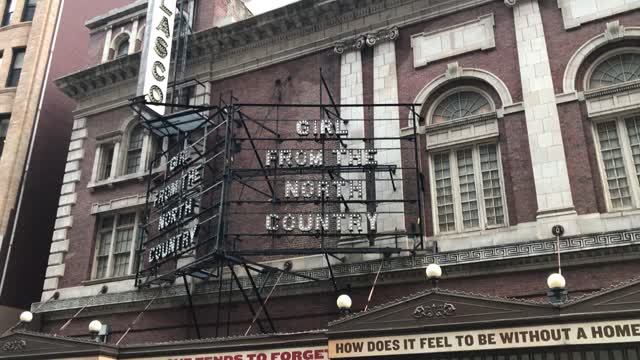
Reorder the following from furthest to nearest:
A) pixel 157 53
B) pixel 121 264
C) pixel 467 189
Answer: pixel 157 53, pixel 121 264, pixel 467 189

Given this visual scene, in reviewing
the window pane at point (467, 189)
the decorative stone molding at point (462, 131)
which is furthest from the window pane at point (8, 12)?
the window pane at point (467, 189)

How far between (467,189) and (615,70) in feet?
16.5

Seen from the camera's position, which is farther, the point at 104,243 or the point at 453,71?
the point at 104,243

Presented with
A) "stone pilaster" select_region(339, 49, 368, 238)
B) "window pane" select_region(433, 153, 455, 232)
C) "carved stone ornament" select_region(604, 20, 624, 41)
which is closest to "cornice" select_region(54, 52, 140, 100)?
"stone pilaster" select_region(339, 49, 368, 238)

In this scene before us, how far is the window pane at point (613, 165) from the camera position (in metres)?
15.8

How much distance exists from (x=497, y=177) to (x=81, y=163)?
1625 centimetres

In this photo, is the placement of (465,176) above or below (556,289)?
above

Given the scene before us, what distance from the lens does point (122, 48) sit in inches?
1075

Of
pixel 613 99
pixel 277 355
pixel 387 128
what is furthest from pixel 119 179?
pixel 613 99

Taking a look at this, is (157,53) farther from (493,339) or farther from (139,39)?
(493,339)

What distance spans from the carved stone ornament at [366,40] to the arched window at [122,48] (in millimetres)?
10647

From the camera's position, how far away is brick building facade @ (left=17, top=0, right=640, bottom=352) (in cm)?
1595

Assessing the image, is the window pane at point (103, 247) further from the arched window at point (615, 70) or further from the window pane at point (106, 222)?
the arched window at point (615, 70)

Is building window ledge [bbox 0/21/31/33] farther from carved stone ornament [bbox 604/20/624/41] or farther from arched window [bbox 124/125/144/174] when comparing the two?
carved stone ornament [bbox 604/20/624/41]
